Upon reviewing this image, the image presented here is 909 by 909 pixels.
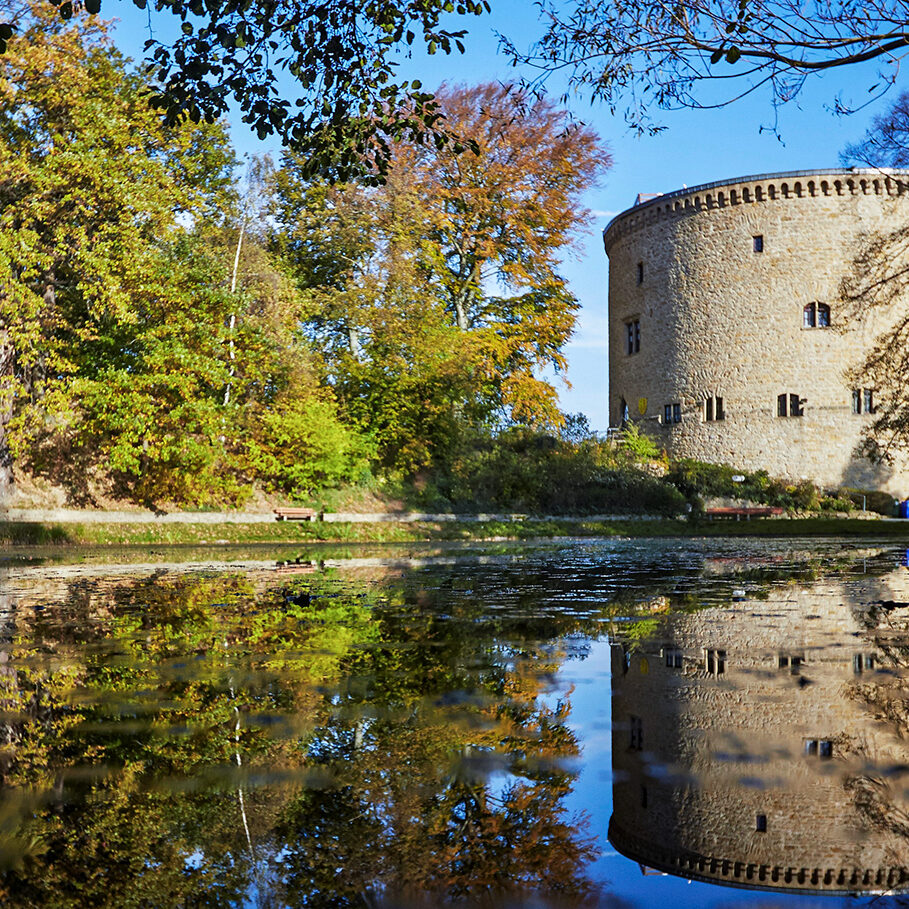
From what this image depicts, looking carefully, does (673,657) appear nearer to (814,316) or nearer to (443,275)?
(443,275)

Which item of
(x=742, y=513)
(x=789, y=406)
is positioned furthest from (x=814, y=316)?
(x=742, y=513)

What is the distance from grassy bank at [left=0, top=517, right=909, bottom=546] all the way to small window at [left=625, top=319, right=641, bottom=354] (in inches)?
900

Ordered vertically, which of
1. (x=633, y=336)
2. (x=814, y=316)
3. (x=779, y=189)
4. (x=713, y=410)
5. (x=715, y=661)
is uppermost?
(x=779, y=189)

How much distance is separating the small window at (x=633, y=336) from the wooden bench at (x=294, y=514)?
1201 inches

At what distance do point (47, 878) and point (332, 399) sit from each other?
24.2 meters

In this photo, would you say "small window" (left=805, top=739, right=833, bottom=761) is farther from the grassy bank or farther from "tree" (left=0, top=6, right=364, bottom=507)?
"tree" (left=0, top=6, right=364, bottom=507)

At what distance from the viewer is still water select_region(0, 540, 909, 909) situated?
74.5 inches

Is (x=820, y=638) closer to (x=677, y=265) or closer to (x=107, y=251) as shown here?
(x=107, y=251)

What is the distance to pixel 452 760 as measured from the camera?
270 centimetres

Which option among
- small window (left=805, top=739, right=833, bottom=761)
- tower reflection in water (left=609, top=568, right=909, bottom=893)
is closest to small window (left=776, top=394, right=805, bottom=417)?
tower reflection in water (left=609, top=568, right=909, bottom=893)

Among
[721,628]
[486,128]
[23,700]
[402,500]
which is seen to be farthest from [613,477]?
[23,700]

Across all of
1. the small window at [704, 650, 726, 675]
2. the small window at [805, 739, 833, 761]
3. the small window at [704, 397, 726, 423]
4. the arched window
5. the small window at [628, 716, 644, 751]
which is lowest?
the small window at [704, 650, 726, 675]

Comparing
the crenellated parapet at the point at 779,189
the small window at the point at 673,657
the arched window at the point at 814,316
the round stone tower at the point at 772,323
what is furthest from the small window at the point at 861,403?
the small window at the point at 673,657

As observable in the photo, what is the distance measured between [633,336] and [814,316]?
978cm
